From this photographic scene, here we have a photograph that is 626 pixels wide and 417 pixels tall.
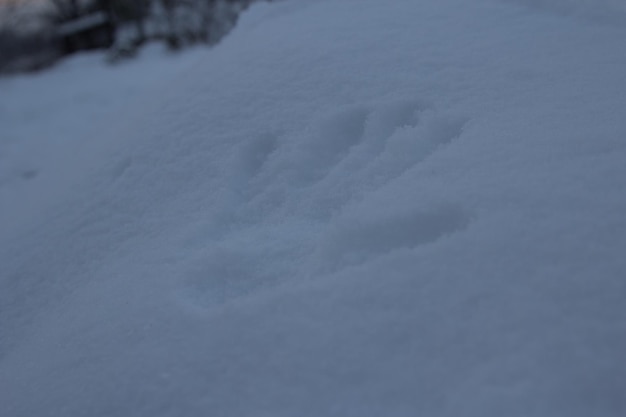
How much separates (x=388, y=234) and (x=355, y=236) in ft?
0.21

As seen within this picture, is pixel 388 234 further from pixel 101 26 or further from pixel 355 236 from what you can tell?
pixel 101 26

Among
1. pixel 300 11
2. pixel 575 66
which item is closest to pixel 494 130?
pixel 575 66

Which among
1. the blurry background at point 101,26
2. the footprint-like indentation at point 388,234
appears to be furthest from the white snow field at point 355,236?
the blurry background at point 101,26

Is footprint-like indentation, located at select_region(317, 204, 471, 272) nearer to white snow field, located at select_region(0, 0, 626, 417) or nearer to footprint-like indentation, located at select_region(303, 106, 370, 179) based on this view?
white snow field, located at select_region(0, 0, 626, 417)

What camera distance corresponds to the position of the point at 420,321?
2.74 ft

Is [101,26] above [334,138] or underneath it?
underneath

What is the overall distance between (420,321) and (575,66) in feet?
2.81

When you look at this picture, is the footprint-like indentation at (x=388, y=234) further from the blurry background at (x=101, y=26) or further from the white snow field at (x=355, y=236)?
the blurry background at (x=101, y=26)

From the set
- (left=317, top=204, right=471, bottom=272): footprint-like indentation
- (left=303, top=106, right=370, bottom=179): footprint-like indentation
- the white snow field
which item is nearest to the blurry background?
the white snow field

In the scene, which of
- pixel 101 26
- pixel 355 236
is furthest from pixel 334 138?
pixel 101 26

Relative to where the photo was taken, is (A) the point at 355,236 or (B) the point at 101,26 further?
(B) the point at 101,26

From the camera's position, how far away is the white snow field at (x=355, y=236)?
800 mm

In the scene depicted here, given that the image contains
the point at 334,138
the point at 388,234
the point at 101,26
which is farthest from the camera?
the point at 101,26

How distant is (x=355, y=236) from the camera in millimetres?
1031
